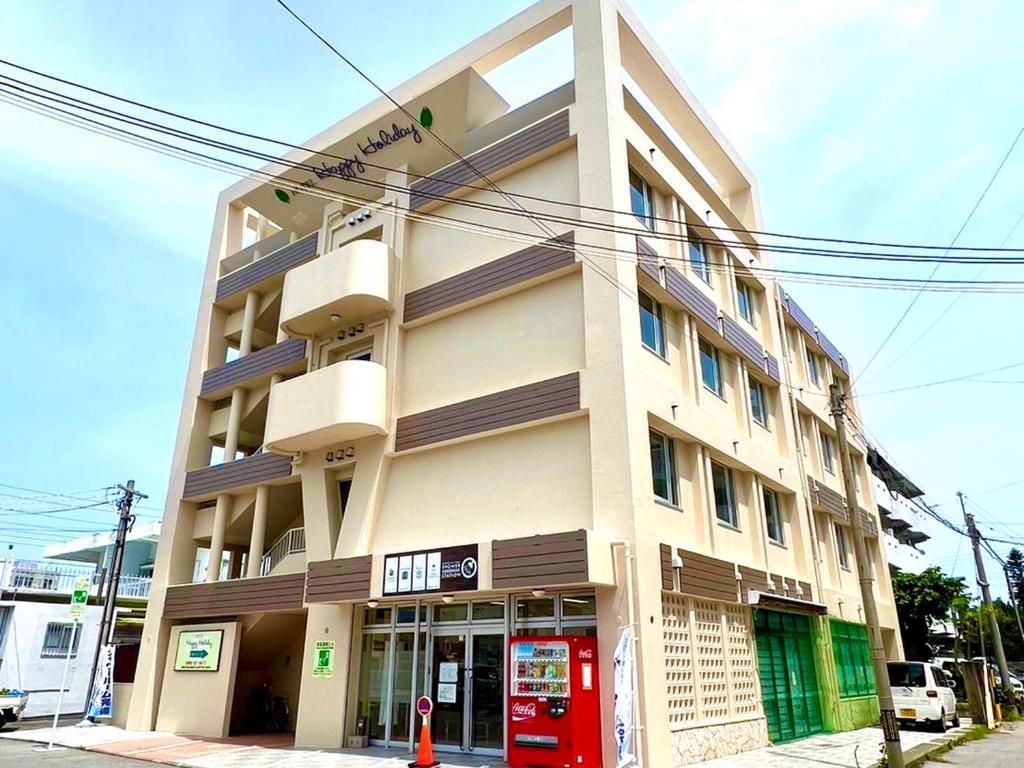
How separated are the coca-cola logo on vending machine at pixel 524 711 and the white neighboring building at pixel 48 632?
1641cm

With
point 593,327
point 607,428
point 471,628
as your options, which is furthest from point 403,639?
point 593,327

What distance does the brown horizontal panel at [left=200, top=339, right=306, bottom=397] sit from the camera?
Result: 727 inches

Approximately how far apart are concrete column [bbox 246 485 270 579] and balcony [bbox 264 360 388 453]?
101 inches

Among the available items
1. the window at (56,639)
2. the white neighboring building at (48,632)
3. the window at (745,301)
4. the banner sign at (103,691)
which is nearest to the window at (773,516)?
the window at (745,301)

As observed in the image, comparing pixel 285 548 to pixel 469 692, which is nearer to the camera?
pixel 469 692

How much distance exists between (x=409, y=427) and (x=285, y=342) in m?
5.78

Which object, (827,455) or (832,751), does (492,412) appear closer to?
(832,751)

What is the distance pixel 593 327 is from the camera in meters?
12.9

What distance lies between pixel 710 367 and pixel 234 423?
12.6 meters

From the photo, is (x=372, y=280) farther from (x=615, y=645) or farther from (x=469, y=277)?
(x=615, y=645)

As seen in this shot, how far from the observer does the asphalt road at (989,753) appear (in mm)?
12290

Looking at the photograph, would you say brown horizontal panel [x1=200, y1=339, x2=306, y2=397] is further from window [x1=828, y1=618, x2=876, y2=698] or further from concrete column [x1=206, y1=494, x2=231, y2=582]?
window [x1=828, y1=618, x2=876, y2=698]

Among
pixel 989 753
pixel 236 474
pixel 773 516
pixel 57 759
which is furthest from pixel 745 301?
pixel 57 759

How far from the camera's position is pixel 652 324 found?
1460cm
